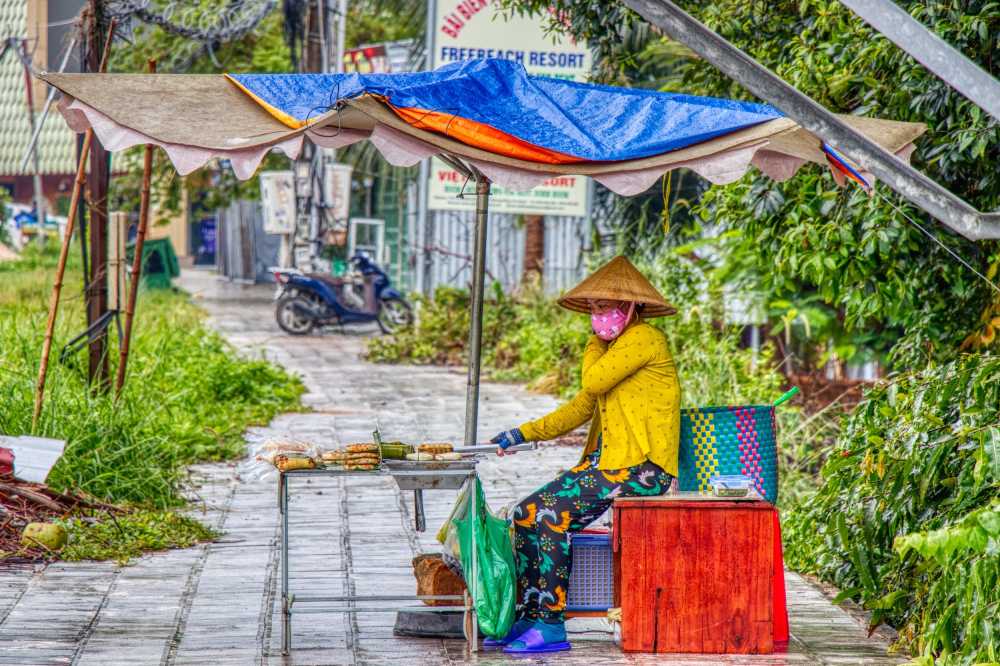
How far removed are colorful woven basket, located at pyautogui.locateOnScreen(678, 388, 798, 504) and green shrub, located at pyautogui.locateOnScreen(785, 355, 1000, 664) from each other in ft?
1.51

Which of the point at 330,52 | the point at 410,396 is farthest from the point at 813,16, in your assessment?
the point at 330,52

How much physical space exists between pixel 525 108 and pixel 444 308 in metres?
11.8

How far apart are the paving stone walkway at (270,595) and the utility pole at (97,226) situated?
1.05 metres

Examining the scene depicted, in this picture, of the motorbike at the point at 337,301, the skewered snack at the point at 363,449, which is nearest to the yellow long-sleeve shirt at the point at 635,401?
the skewered snack at the point at 363,449

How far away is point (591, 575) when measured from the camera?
5.92 m

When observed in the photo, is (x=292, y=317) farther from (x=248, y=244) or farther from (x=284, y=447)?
(x=284, y=447)

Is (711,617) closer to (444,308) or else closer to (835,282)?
(835,282)

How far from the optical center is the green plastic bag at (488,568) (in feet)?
18.3

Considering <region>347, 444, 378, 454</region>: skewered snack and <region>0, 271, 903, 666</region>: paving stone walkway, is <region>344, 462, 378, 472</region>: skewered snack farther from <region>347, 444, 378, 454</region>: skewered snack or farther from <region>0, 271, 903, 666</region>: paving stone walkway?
<region>0, 271, 903, 666</region>: paving stone walkway

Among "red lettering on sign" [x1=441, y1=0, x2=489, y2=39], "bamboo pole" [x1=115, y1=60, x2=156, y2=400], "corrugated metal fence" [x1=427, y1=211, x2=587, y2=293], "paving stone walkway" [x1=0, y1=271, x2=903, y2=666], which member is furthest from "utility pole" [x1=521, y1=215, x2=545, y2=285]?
"bamboo pole" [x1=115, y1=60, x2=156, y2=400]

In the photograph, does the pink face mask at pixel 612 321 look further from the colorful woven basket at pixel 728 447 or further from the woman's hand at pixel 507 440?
the woman's hand at pixel 507 440

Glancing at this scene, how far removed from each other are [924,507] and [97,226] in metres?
5.77

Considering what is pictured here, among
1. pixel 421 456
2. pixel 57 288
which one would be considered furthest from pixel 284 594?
pixel 57 288

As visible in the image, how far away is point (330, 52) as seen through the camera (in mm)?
21422
